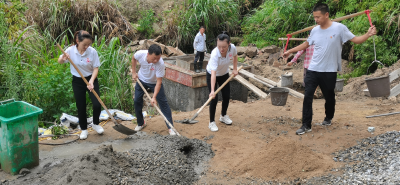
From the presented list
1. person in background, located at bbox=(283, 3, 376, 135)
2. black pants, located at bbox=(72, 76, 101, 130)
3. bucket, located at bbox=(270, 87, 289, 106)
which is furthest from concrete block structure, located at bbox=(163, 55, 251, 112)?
person in background, located at bbox=(283, 3, 376, 135)

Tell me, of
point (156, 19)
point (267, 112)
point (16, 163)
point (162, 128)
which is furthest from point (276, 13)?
point (16, 163)

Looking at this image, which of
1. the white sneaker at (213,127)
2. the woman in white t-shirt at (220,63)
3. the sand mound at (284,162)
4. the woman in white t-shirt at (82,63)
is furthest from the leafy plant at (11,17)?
the sand mound at (284,162)

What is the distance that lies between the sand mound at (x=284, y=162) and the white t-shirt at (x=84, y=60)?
8.04ft

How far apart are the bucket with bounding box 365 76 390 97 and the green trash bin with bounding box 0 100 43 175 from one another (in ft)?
19.5

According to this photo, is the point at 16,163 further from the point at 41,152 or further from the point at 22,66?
the point at 22,66

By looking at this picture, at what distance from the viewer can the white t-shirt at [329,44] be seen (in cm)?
449

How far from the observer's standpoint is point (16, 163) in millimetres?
3840

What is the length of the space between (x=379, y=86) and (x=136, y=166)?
16.9 ft

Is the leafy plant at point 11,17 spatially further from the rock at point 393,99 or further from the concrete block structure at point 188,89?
the rock at point 393,99

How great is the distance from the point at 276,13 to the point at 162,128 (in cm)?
909

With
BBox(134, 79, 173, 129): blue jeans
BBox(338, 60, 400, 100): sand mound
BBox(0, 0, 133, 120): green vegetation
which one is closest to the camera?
BBox(134, 79, 173, 129): blue jeans

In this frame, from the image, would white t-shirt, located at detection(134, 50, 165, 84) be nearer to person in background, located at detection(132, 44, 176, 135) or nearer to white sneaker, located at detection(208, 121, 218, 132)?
person in background, located at detection(132, 44, 176, 135)

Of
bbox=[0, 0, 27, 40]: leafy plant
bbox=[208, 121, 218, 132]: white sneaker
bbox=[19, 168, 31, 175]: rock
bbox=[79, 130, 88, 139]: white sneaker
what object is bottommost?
bbox=[19, 168, 31, 175]: rock

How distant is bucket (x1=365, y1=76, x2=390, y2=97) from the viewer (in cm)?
655
